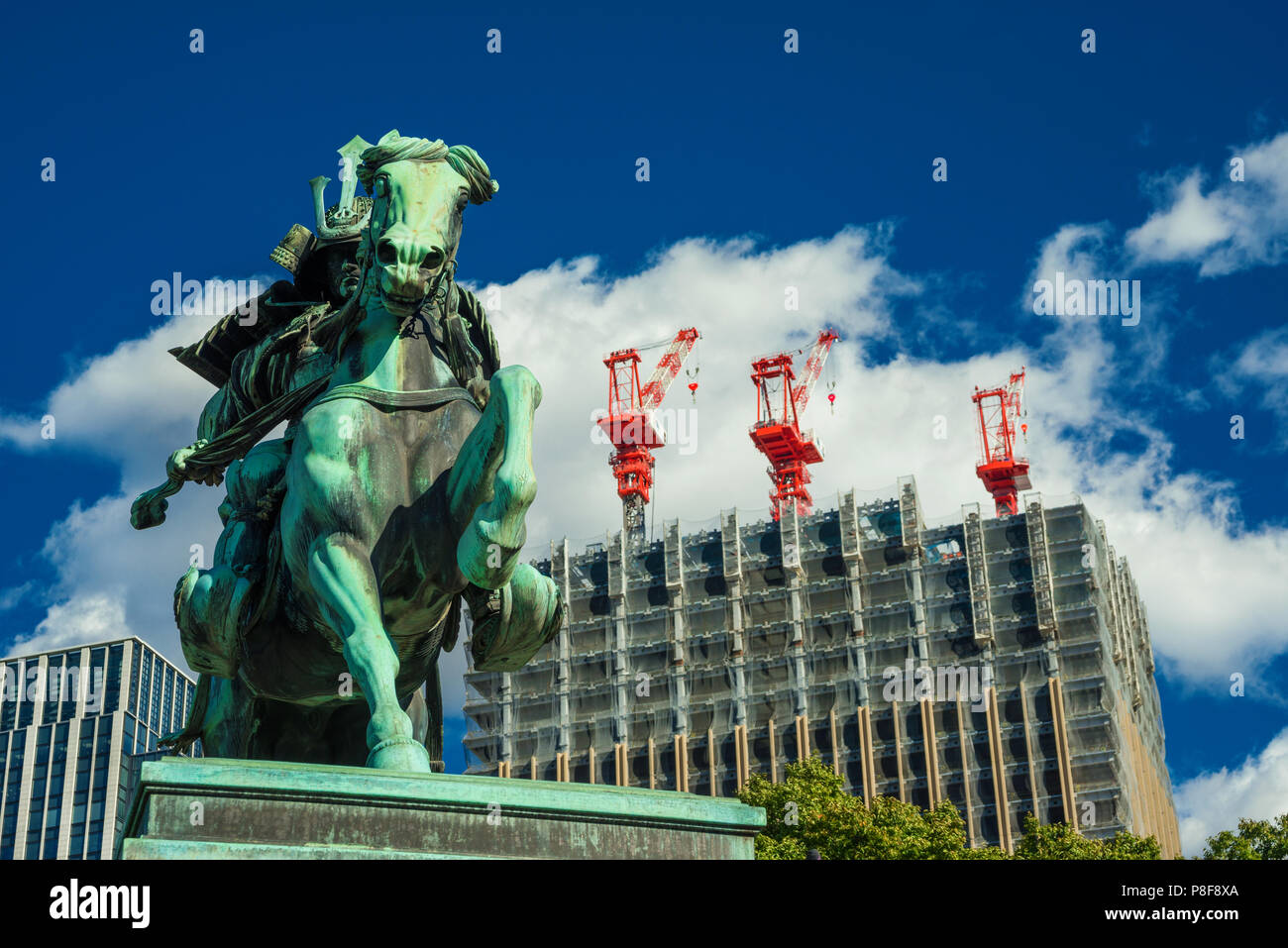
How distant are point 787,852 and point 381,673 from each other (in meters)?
30.4

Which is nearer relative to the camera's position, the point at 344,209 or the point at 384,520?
the point at 384,520

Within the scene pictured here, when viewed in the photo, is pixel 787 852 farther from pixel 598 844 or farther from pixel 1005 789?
pixel 1005 789

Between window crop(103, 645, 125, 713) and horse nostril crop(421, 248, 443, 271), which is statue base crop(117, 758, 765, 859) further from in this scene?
window crop(103, 645, 125, 713)

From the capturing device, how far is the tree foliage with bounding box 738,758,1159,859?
3781 centimetres

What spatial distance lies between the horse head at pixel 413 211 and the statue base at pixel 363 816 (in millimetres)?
2689

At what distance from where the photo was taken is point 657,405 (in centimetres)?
12162

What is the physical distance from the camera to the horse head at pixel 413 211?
8102mm

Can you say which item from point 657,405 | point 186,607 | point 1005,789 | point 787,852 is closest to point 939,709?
point 1005,789

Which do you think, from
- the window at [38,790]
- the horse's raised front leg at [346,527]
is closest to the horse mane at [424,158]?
the horse's raised front leg at [346,527]

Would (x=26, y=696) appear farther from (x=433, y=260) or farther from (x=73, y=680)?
(x=433, y=260)

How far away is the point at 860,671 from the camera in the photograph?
87375mm

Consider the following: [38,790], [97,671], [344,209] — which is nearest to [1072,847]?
[344,209]

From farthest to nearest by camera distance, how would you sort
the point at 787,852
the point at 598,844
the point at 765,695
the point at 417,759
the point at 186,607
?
1. the point at 765,695
2. the point at 787,852
3. the point at 186,607
4. the point at 417,759
5. the point at 598,844

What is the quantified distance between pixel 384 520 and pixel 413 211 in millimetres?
1488
